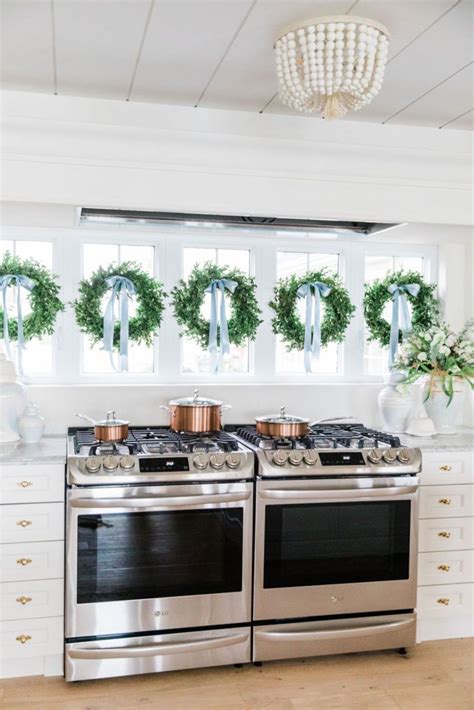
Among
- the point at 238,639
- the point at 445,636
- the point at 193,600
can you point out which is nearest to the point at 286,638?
the point at 238,639

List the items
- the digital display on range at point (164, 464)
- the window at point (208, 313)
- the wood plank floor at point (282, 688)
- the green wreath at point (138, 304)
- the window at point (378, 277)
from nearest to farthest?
the wood plank floor at point (282, 688)
the digital display on range at point (164, 464)
the green wreath at point (138, 304)
the window at point (208, 313)
the window at point (378, 277)

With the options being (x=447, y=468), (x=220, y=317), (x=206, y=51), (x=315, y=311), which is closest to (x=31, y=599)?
(x=220, y=317)

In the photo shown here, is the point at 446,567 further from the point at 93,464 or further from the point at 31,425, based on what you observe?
the point at 31,425

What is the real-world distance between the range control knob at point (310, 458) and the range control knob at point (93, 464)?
2.85ft

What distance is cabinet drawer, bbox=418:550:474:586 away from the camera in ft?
10.5

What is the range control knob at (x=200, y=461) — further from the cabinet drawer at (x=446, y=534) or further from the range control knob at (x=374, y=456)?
the cabinet drawer at (x=446, y=534)

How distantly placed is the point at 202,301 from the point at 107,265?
0.53m

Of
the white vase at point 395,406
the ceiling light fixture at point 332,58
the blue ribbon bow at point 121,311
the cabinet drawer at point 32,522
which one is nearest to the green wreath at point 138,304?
the blue ribbon bow at point 121,311

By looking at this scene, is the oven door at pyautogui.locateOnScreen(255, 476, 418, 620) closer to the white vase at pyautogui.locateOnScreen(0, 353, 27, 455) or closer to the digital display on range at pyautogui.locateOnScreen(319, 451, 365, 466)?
the digital display on range at pyautogui.locateOnScreen(319, 451, 365, 466)

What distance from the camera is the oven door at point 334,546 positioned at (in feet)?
9.60

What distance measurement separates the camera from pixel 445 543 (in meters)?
3.24

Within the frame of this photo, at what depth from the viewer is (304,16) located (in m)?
2.10

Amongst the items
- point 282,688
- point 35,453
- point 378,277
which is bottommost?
point 282,688

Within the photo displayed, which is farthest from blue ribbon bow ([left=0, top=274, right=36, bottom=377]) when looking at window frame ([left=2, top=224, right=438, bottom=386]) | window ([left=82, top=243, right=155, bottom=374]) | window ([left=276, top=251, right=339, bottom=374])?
window ([left=276, top=251, right=339, bottom=374])
